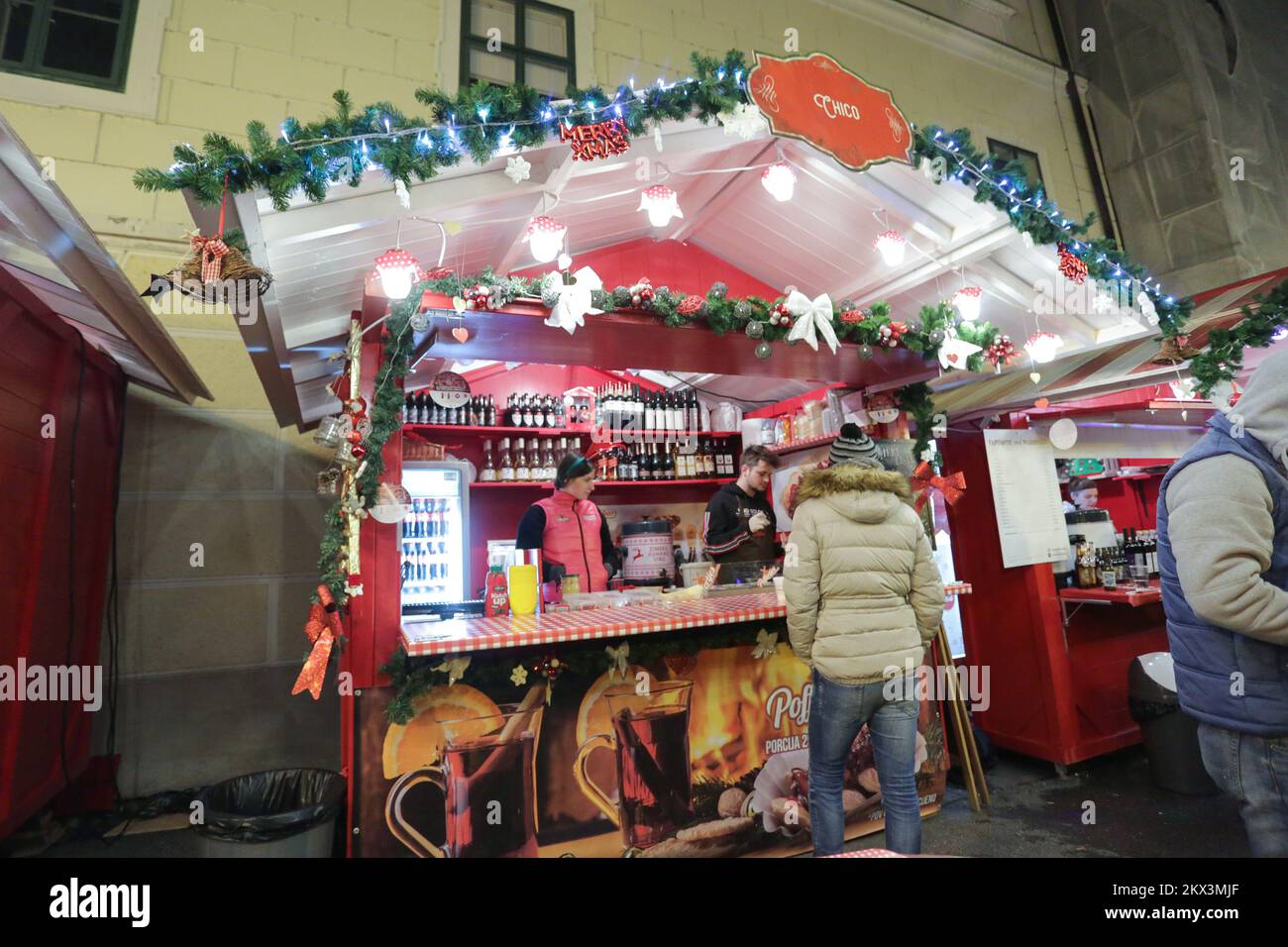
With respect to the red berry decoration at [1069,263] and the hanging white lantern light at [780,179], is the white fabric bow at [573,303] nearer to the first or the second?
the hanging white lantern light at [780,179]

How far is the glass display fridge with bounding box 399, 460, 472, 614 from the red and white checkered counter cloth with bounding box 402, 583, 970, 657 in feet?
6.05

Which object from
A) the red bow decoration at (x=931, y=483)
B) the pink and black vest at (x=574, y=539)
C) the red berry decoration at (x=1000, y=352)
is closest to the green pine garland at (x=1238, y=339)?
the red berry decoration at (x=1000, y=352)

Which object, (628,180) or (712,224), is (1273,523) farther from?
(712,224)

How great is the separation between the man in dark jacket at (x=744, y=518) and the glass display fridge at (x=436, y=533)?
1.97 m

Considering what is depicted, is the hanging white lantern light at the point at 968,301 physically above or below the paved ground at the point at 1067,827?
above

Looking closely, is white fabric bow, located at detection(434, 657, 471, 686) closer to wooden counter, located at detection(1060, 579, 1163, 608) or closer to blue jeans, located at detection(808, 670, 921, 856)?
blue jeans, located at detection(808, 670, 921, 856)

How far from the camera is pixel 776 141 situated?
3.46m

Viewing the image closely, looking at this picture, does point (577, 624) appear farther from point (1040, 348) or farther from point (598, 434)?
point (1040, 348)

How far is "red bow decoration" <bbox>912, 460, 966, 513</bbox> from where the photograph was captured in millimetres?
3994

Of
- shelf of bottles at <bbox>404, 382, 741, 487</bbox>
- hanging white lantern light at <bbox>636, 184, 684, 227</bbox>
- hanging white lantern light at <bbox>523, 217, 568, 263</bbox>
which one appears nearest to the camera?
hanging white lantern light at <bbox>523, 217, 568, 263</bbox>

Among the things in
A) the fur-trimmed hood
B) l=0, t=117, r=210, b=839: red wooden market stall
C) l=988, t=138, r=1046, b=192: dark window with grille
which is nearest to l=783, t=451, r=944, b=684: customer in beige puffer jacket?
the fur-trimmed hood

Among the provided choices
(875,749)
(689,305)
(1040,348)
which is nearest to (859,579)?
(875,749)

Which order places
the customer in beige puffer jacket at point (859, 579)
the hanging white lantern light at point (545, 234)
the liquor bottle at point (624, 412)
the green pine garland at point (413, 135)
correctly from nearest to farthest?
the green pine garland at point (413, 135)
the customer in beige puffer jacket at point (859, 579)
the hanging white lantern light at point (545, 234)
the liquor bottle at point (624, 412)

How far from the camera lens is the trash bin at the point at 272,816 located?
7.86ft
